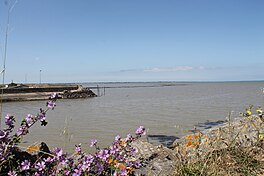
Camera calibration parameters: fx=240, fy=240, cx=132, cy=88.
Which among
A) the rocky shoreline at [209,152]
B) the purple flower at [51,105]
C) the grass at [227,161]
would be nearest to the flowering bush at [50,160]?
the purple flower at [51,105]

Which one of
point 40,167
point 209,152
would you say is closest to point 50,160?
point 40,167

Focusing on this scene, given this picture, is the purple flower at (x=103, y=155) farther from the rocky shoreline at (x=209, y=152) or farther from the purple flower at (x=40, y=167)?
the rocky shoreline at (x=209, y=152)

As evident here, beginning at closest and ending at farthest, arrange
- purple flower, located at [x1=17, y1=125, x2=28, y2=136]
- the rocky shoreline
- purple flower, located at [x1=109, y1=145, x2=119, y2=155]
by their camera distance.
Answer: purple flower, located at [x1=17, y1=125, x2=28, y2=136] → purple flower, located at [x1=109, y1=145, x2=119, y2=155] → the rocky shoreline

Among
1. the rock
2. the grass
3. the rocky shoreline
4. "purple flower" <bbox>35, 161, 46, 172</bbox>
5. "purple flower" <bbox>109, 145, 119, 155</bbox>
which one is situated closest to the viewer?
"purple flower" <bbox>35, 161, 46, 172</bbox>

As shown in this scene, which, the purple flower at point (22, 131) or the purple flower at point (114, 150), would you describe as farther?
the purple flower at point (114, 150)

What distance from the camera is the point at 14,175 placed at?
1798 mm

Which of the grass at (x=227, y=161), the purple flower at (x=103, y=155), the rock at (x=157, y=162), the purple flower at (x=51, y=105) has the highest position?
the purple flower at (x=51, y=105)

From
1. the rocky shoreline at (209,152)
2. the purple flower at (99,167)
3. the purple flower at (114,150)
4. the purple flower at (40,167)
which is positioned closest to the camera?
the purple flower at (40,167)

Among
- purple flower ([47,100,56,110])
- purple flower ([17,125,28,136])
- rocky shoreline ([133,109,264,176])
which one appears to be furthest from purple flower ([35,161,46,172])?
rocky shoreline ([133,109,264,176])

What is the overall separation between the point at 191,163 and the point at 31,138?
24.7ft

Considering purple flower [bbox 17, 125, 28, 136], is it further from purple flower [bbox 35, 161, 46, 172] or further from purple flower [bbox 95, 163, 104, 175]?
purple flower [bbox 95, 163, 104, 175]

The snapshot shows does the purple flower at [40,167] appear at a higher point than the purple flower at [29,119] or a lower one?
lower

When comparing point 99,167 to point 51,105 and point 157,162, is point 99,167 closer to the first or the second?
point 51,105

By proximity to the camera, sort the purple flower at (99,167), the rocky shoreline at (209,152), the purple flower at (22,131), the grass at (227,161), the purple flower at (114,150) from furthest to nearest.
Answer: the rocky shoreline at (209,152) → the grass at (227,161) → the purple flower at (114,150) → the purple flower at (99,167) → the purple flower at (22,131)
